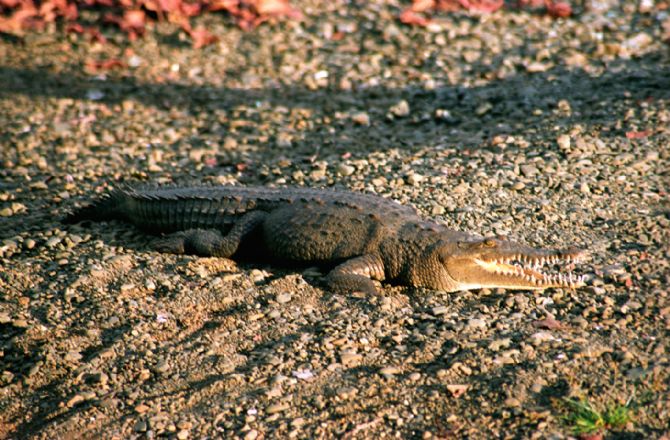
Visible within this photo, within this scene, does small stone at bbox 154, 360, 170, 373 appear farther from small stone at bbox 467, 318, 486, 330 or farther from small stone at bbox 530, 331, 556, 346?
small stone at bbox 530, 331, 556, 346

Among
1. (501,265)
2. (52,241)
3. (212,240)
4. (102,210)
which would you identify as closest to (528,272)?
(501,265)

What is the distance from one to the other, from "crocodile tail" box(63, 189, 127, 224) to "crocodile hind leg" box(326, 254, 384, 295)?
227 centimetres

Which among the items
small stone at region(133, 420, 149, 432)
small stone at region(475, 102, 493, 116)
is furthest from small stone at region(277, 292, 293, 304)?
small stone at region(475, 102, 493, 116)

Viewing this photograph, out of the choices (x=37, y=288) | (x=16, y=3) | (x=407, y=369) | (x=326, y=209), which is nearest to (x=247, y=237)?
(x=326, y=209)

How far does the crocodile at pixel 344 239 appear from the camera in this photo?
5758 mm

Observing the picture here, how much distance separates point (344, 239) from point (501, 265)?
118cm

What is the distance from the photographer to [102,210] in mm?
7172

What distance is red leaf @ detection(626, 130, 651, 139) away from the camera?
8.05 meters

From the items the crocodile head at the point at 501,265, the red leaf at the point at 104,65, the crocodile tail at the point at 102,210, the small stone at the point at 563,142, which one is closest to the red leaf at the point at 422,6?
the red leaf at the point at 104,65

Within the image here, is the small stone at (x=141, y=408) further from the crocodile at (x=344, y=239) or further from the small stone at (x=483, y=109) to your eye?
the small stone at (x=483, y=109)

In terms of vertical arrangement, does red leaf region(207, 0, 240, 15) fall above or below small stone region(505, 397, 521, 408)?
above

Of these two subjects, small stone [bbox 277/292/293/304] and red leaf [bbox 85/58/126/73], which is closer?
small stone [bbox 277/292/293/304]

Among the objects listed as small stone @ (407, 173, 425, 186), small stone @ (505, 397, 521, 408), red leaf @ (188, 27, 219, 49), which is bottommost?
small stone @ (505, 397, 521, 408)

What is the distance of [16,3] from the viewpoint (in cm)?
1209
